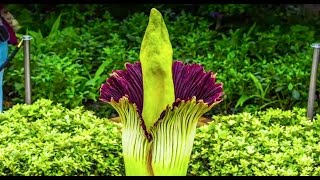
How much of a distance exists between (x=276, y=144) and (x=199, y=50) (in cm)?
301

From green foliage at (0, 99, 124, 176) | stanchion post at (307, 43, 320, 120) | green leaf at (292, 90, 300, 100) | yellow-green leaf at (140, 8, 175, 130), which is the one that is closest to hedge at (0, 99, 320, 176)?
green foliage at (0, 99, 124, 176)

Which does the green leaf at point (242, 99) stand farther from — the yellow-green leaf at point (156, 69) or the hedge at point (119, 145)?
the yellow-green leaf at point (156, 69)

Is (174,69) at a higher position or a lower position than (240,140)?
higher

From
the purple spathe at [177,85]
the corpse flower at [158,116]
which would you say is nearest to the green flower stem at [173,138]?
the corpse flower at [158,116]

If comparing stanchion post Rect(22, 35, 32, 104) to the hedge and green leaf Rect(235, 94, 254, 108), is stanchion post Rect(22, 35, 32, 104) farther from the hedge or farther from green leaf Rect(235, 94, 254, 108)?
green leaf Rect(235, 94, 254, 108)

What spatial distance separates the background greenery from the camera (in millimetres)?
6070

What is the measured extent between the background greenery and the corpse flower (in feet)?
7.92

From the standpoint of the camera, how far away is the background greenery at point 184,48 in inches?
239

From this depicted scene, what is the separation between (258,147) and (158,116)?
64 cm

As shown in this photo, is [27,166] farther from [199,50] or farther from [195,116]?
[199,50]

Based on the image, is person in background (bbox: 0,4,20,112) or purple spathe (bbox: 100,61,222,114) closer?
purple spathe (bbox: 100,61,222,114)

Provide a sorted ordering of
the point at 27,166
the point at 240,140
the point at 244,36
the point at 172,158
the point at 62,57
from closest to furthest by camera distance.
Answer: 1. the point at 172,158
2. the point at 27,166
3. the point at 240,140
4. the point at 62,57
5. the point at 244,36

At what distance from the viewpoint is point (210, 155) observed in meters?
3.85

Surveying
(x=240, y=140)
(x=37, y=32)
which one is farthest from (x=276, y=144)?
(x=37, y=32)
